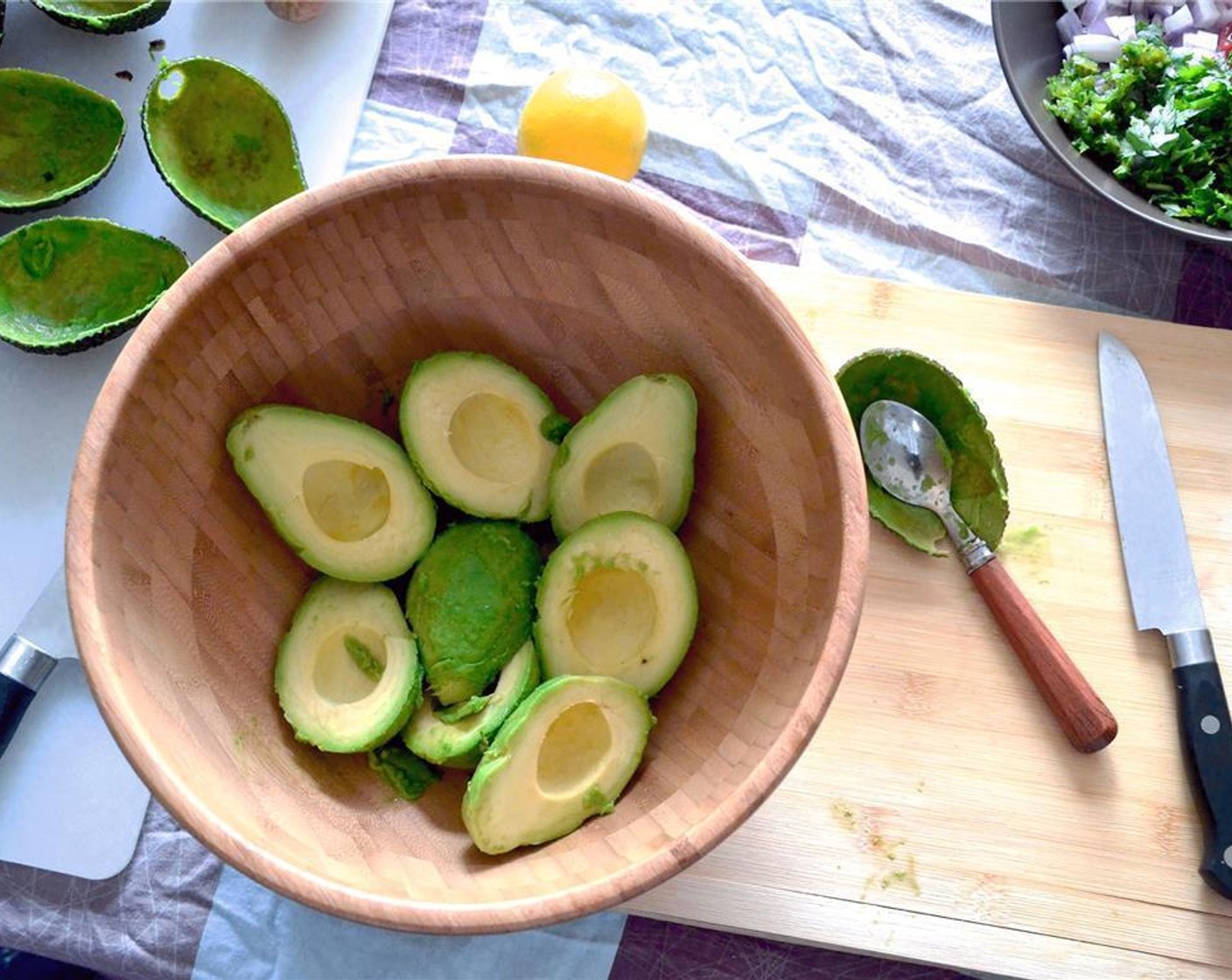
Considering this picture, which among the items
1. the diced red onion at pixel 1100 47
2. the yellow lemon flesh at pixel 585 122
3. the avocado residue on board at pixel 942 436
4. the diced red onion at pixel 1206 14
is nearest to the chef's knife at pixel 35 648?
the yellow lemon flesh at pixel 585 122

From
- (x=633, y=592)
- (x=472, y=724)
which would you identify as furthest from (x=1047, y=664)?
(x=472, y=724)

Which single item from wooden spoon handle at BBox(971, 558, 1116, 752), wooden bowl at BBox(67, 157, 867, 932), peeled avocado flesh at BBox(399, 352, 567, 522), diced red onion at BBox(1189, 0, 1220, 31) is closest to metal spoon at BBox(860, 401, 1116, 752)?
wooden spoon handle at BBox(971, 558, 1116, 752)

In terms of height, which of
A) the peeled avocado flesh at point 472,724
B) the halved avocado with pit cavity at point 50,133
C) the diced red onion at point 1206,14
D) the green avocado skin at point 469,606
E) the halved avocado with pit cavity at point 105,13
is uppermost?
the diced red onion at point 1206,14

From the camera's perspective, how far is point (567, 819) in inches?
30.6

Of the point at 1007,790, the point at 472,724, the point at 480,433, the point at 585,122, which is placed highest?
the point at 585,122

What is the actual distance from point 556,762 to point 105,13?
2.69ft

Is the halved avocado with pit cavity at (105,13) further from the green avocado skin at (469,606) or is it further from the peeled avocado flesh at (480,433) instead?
the green avocado skin at (469,606)

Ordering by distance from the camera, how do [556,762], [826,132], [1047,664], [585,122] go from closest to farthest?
[556,762], [1047,664], [585,122], [826,132]

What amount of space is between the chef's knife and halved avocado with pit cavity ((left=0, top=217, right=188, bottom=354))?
0.70ft

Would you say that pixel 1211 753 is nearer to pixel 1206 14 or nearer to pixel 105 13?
pixel 1206 14

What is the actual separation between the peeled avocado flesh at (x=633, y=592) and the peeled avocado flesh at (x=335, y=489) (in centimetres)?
11

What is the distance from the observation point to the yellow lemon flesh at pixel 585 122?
1018 millimetres

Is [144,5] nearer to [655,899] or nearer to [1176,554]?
[655,899]

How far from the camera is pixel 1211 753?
90 centimetres
